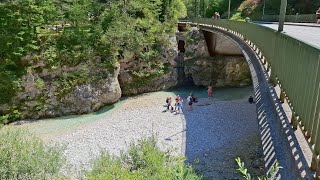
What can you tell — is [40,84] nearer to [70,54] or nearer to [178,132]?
[70,54]

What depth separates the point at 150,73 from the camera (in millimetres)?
36531

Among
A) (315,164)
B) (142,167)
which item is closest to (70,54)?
(142,167)

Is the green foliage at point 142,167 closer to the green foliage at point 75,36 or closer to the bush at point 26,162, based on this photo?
the bush at point 26,162

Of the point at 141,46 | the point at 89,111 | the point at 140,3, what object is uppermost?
the point at 140,3

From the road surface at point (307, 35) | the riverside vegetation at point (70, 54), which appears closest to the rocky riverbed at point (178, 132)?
the riverside vegetation at point (70, 54)

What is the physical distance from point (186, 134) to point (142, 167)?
8605 mm

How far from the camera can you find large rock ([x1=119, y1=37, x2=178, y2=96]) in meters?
35.6

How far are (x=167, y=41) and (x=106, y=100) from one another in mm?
11448

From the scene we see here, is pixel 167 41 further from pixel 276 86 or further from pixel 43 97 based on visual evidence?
pixel 276 86

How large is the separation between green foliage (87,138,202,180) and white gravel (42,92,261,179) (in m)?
2.18

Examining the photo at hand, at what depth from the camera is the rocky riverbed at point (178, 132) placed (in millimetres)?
19328

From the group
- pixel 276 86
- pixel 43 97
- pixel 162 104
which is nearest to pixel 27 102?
pixel 43 97

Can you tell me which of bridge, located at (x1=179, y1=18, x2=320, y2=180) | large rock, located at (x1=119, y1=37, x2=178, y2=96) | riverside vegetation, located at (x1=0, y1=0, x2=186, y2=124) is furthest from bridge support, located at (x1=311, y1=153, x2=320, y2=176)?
large rock, located at (x1=119, y1=37, x2=178, y2=96)

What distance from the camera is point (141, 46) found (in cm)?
3588
